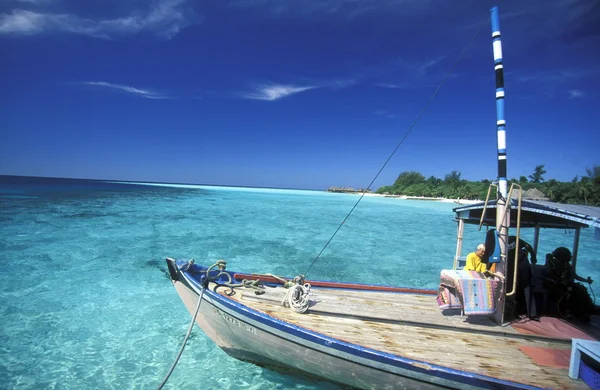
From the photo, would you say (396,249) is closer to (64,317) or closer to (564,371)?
(564,371)

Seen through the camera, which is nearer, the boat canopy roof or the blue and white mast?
the boat canopy roof

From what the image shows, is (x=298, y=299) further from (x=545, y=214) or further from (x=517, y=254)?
(x=545, y=214)

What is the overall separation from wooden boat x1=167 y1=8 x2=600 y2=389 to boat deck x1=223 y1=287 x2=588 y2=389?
2cm

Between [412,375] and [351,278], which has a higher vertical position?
[412,375]

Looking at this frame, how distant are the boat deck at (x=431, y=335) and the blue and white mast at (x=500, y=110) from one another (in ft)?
7.24

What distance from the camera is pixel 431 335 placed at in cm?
417

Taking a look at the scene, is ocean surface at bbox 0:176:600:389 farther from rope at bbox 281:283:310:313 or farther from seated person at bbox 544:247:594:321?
seated person at bbox 544:247:594:321

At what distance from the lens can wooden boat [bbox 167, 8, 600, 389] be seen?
345 cm

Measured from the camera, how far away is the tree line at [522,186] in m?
50.1

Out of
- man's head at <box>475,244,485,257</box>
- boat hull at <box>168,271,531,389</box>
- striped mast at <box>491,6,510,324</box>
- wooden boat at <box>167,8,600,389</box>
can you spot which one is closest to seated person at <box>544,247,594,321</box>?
wooden boat at <box>167,8,600,389</box>

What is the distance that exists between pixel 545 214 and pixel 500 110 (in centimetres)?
191

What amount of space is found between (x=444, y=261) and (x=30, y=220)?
2793 cm

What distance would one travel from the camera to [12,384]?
4.87 meters

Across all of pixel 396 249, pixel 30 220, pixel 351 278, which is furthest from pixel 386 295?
pixel 30 220
